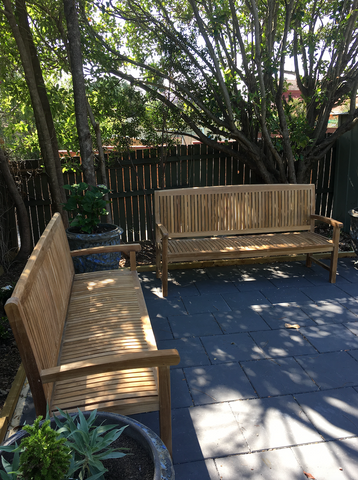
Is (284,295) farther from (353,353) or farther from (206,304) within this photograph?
(353,353)

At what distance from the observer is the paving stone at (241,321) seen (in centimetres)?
401

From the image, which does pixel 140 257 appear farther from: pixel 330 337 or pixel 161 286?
pixel 330 337

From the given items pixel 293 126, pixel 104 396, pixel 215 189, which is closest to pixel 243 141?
pixel 293 126

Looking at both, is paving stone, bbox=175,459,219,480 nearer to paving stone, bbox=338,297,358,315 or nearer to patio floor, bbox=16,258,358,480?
patio floor, bbox=16,258,358,480

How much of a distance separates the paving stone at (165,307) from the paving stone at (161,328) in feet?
0.31

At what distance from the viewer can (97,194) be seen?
4.91 meters

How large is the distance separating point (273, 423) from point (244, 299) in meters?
2.10

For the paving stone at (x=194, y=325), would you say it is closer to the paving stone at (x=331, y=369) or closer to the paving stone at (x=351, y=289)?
the paving stone at (x=331, y=369)

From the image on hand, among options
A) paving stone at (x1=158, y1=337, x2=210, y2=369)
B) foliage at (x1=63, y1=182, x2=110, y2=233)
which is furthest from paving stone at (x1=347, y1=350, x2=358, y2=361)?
foliage at (x1=63, y1=182, x2=110, y2=233)

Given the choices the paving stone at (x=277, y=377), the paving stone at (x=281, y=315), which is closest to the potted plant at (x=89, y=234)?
the paving stone at (x=281, y=315)

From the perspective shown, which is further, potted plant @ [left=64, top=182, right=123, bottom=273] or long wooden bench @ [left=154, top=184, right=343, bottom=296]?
long wooden bench @ [left=154, top=184, right=343, bottom=296]

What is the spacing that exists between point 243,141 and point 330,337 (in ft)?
12.2

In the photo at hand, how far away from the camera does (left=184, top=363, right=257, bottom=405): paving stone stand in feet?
9.74

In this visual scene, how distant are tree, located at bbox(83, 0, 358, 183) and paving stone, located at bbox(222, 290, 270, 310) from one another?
263 cm
